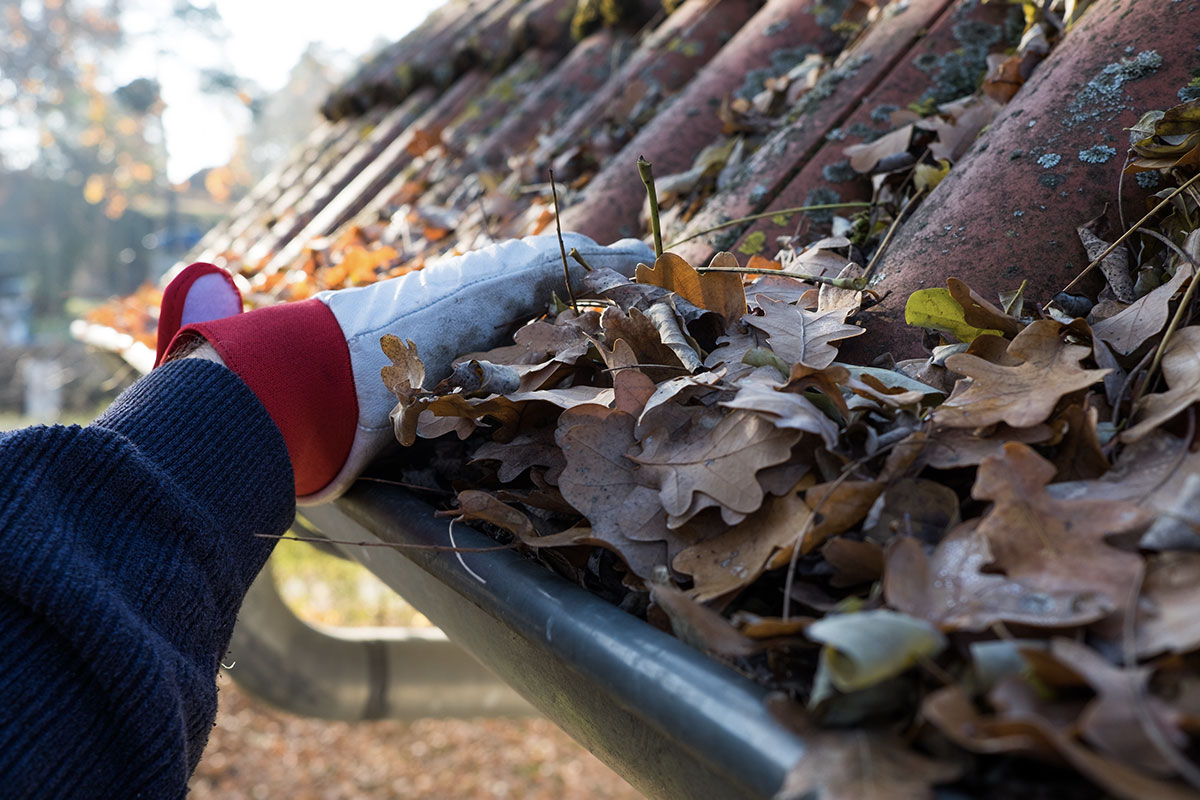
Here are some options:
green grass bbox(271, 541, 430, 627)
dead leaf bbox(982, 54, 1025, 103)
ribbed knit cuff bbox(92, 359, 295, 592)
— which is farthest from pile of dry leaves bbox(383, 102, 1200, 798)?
green grass bbox(271, 541, 430, 627)

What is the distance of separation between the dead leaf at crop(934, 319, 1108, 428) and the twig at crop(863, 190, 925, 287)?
24 centimetres

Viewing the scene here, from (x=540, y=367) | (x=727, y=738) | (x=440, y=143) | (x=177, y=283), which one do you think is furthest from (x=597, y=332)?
(x=440, y=143)

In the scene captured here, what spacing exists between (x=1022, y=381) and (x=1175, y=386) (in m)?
0.11

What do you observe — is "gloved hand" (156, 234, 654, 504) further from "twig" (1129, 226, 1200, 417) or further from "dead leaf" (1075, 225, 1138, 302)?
"twig" (1129, 226, 1200, 417)

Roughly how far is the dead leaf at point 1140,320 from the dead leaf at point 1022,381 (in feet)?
0.15

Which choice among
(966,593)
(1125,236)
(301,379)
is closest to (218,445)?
(301,379)

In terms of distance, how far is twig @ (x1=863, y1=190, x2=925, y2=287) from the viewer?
3.61 feet

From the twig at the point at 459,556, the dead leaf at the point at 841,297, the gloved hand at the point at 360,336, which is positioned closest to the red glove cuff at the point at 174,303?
the gloved hand at the point at 360,336

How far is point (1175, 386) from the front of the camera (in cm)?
71

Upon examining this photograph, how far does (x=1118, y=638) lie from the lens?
0.52 m

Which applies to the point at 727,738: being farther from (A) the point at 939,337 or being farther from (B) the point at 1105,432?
(A) the point at 939,337

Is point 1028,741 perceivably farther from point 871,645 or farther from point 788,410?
point 788,410

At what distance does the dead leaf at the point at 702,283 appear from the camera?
3.36ft

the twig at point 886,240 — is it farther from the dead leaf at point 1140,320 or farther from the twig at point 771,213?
the dead leaf at point 1140,320
